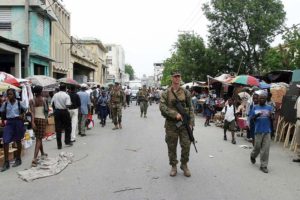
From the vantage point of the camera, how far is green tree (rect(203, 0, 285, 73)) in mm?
33750

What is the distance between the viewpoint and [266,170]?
28.5ft

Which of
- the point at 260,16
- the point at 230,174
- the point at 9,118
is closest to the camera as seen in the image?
the point at 230,174

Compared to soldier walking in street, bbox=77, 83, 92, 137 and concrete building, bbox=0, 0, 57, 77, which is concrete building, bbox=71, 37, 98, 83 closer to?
concrete building, bbox=0, 0, 57, 77

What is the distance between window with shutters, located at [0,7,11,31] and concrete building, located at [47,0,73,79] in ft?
15.5

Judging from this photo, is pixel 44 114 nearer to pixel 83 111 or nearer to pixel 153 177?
pixel 153 177

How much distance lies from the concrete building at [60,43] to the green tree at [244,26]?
39.9 ft

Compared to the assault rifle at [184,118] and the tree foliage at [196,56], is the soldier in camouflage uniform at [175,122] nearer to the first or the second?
the assault rifle at [184,118]

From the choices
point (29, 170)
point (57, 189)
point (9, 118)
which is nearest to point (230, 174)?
point (57, 189)

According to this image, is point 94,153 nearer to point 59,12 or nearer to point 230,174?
point 230,174

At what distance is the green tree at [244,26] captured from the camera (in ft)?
111

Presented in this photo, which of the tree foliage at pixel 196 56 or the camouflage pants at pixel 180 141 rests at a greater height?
the tree foliage at pixel 196 56

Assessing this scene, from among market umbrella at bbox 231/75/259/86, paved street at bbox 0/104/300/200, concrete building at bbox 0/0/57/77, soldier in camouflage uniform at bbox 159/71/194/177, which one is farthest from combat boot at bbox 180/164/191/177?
concrete building at bbox 0/0/57/77

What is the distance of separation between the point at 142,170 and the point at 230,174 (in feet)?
5.87

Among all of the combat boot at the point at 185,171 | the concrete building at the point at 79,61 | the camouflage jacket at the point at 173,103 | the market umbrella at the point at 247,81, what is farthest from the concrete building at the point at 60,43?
the combat boot at the point at 185,171
